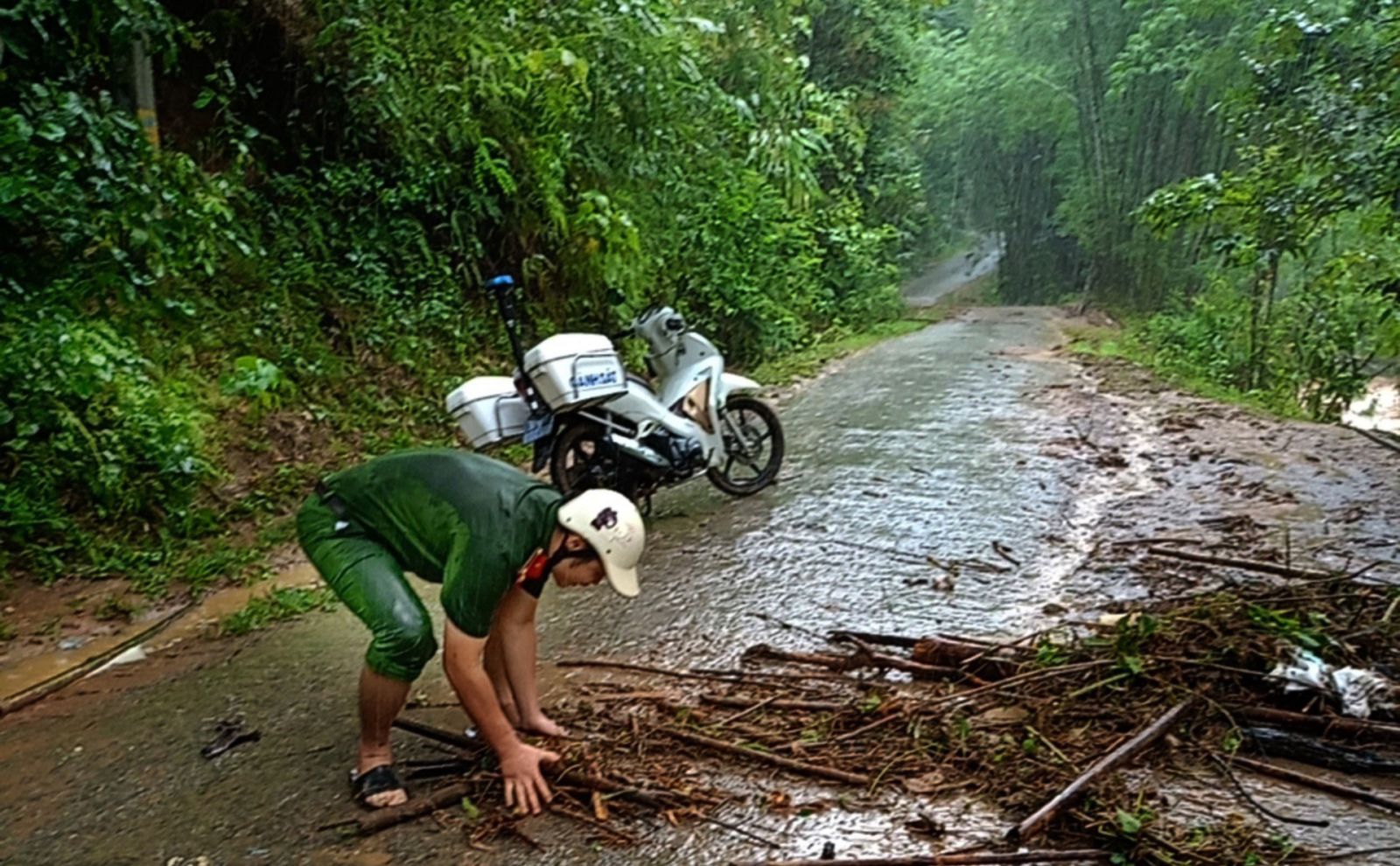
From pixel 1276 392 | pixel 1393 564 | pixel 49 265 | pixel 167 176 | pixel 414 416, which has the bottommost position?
pixel 1276 392

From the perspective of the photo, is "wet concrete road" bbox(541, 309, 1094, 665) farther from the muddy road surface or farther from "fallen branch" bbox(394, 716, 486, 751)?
"fallen branch" bbox(394, 716, 486, 751)

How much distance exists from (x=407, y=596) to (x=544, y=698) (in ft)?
3.16

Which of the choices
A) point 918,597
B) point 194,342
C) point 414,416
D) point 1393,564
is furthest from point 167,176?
point 1393,564

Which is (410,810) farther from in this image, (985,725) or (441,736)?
(985,725)

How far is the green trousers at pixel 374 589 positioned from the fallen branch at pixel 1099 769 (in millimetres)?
1790

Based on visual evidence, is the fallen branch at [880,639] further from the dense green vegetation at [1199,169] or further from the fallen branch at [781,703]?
the dense green vegetation at [1199,169]

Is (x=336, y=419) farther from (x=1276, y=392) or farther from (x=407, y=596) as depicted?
(x=1276, y=392)

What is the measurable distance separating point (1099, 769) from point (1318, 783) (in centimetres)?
65

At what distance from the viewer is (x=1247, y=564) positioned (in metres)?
4.84

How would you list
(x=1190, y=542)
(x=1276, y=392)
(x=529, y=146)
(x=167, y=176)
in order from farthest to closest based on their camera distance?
1. (x=1276, y=392)
2. (x=529, y=146)
3. (x=167, y=176)
4. (x=1190, y=542)

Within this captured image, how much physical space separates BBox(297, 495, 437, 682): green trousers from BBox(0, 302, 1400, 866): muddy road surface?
0.49 metres

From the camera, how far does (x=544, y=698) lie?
3957 mm

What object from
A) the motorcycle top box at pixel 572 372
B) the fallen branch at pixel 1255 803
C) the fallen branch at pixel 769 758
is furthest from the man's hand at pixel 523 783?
the motorcycle top box at pixel 572 372

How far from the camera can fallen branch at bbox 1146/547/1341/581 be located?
4.56m
